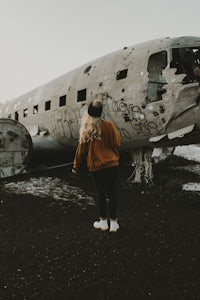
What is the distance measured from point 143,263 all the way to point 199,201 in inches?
177

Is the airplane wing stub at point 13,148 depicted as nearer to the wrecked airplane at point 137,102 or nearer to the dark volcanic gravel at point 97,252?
the wrecked airplane at point 137,102

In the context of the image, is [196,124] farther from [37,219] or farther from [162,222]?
[37,219]

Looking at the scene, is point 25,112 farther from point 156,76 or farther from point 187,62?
point 187,62

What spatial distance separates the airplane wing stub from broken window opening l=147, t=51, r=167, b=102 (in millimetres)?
4461

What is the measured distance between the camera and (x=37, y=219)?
281 inches

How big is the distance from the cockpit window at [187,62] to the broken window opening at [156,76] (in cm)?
44

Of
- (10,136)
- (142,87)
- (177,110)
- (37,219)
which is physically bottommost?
(37,219)

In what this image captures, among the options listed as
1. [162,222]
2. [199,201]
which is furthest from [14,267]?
[199,201]

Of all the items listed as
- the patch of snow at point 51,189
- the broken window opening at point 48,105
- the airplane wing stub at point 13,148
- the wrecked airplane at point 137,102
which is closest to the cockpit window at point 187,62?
the wrecked airplane at point 137,102

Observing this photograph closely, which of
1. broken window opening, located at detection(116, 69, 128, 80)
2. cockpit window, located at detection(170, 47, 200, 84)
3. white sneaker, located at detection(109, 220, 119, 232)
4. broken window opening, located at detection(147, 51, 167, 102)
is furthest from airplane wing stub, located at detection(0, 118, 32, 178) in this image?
white sneaker, located at detection(109, 220, 119, 232)

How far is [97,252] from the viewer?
5.12m

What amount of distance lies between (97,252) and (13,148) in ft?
21.3

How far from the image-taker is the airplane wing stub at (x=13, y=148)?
34.7 ft

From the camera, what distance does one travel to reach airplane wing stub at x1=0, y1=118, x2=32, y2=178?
1058cm
